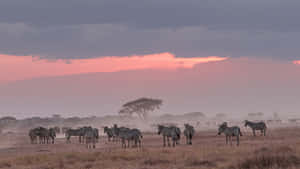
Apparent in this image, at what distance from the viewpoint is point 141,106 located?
488ft

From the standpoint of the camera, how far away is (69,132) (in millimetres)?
63125

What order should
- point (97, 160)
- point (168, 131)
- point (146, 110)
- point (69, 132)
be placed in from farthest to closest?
point (146, 110) < point (69, 132) < point (168, 131) < point (97, 160)

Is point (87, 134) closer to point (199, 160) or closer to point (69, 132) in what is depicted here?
point (69, 132)

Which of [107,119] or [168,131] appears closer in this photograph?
[168,131]

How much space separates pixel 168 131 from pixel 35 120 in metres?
135

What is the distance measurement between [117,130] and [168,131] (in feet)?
41.6

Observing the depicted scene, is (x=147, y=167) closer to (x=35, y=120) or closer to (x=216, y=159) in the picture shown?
(x=216, y=159)

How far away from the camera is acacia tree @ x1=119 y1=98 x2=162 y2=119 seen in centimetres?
14738

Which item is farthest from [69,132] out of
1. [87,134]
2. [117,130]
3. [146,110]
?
[146,110]

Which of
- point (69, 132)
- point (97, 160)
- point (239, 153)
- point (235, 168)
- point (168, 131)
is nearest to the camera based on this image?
point (235, 168)

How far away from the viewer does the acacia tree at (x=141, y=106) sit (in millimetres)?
147375

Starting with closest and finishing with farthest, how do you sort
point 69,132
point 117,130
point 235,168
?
1. point 235,168
2. point 117,130
3. point 69,132

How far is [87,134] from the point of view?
50.2m

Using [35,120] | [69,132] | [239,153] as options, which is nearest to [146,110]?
[35,120]
